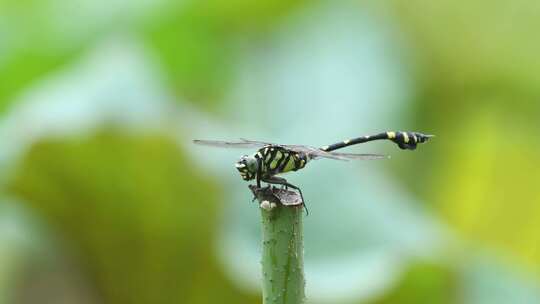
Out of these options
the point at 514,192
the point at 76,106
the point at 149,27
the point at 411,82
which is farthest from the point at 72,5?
the point at 514,192

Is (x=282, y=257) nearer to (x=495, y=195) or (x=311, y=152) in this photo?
(x=311, y=152)

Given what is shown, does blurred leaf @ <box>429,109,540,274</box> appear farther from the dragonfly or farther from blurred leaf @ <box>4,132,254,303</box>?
the dragonfly

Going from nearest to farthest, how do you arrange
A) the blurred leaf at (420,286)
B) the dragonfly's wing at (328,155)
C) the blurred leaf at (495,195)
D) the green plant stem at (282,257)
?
the green plant stem at (282,257) < the dragonfly's wing at (328,155) < the blurred leaf at (420,286) < the blurred leaf at (495,195)

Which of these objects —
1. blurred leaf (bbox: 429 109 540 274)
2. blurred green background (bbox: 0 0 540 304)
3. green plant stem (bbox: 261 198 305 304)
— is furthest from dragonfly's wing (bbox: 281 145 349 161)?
blurred leaf (bbox: 429 109 540 274)

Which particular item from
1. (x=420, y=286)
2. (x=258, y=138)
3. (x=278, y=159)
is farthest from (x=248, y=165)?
(x=258, y=138)

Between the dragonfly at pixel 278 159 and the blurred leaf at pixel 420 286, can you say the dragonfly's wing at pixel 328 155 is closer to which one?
the dragonfly at pixel 278 159

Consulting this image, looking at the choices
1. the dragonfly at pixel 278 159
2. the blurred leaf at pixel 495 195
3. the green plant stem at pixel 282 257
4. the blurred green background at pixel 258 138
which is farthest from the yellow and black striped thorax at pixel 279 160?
the blurred leaf at pixel 495 195

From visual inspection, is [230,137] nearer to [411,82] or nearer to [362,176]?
[362,176]

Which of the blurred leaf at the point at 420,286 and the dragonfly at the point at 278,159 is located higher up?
the dragonfly at the point at 278,159
